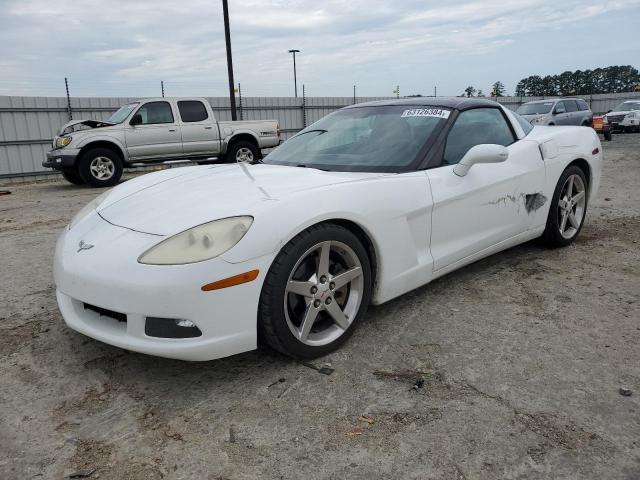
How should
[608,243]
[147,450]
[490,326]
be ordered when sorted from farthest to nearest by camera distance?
1. [608,243]
2. [490,326]
3. [147,450]

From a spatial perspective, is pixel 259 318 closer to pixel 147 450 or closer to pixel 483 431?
pixel 147 450

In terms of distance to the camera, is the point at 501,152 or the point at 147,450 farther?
the point at 501,152

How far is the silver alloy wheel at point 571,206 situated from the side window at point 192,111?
871 centimetres

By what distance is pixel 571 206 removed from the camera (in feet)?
14.0

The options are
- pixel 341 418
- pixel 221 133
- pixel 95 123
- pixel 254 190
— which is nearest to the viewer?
pixel 341 418

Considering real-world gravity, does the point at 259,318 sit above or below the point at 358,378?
above

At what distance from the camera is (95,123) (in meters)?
10.5

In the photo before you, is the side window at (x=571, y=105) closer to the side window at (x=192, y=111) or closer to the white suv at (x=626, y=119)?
the white suv at (x=626, y=119)

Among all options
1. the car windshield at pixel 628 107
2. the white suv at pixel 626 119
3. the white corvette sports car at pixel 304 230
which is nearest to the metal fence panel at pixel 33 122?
the white corvette sports car at pixel 304 230

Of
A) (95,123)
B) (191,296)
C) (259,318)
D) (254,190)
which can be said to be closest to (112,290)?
(191,296)

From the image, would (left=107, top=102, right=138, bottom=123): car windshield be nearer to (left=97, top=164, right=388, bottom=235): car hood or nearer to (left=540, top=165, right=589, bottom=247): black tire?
(left=97, top=164, right=388, bottom=235): car hood

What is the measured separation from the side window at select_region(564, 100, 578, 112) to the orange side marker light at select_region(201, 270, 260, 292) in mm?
18195

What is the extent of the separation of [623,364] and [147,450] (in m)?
2.16

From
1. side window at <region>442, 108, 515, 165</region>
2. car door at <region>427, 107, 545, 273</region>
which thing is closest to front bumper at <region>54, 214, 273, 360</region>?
car door at <region>427, 107, 545, 273</region>
